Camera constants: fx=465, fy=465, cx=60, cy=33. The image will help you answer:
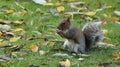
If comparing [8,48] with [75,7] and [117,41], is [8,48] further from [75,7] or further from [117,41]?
[75,7]

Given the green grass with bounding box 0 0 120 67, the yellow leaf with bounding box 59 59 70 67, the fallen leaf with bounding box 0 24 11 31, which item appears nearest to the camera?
the yellow leaf with bounding box 59 59 70 67

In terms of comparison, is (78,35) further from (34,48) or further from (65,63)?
(34,48)

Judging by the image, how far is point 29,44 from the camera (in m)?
6.62

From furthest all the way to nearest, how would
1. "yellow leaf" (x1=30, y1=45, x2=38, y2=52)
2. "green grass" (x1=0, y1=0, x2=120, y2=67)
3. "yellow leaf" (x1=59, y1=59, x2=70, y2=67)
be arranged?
"yellow leaf" (x1=30, y1=45, x2=38, y2=52), "green grass" (x1=0, y1=0, x2=120, y2=67), "yellow leaf" (x1=59, y1=59, x2=70, y2=67)

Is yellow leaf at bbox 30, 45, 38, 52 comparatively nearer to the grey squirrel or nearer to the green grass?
the green grass

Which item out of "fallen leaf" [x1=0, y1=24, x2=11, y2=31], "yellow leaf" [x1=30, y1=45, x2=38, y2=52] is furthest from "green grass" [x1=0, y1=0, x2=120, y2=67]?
"fallen leaf" [x1=0, y1=24, x2=11, y2=31]

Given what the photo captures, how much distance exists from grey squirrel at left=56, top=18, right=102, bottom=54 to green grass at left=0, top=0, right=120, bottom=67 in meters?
0.15

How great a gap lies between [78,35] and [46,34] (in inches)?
43.7

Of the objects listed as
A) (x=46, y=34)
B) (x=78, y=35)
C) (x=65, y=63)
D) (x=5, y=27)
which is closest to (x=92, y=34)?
(x=78, y=35)

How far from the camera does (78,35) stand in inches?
244

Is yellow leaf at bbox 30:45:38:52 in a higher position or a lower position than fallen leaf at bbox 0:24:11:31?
lower

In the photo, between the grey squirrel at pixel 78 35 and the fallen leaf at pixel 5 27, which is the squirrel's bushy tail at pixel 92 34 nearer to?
the grey squirrel at pixel 78 35

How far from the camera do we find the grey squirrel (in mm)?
5973

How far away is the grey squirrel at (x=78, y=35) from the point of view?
5.97 m
